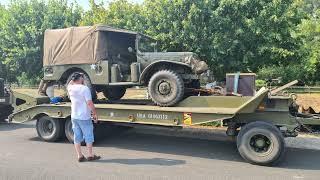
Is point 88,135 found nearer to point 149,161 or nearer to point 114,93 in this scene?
point 149,161

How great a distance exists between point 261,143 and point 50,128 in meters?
5.14

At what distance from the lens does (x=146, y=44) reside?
10.9 meters

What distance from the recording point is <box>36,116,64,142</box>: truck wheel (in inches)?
391

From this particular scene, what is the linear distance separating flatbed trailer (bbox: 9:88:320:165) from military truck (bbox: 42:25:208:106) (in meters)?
0.47

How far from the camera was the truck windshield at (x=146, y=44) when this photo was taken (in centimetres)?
1048

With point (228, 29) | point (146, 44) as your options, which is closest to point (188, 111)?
point (146, 44)

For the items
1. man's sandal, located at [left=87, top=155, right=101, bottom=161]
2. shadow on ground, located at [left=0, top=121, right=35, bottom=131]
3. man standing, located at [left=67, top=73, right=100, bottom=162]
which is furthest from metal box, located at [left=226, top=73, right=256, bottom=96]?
shadow on ground, located at [left=0, top=121, right=35, bottom=131]

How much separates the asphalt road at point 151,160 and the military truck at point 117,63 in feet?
3.95

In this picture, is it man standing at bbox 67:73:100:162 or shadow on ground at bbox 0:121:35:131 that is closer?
man standing at bbox 67:73:100:162

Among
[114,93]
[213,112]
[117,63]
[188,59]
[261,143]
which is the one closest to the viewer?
[261,143]

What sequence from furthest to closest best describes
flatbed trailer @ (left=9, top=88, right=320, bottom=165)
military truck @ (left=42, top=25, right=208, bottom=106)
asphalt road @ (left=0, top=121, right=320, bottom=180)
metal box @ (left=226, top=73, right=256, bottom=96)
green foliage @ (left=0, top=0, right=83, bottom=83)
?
green foliage @ (left=0, top=0, right=83, bottom=83), military truck @ (left=42, top=25, right=208, bottom=106), metal box @ (left=226, top=73, right=256, bottom=96), flatbed trailer @ (left=9, top=88, right=320, bottom=165), asphalt road @ (left=0, top=121, right=320, bottom=180)

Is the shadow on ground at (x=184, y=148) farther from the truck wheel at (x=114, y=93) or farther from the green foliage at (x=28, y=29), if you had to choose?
the green foliage at (x=28, y=29)

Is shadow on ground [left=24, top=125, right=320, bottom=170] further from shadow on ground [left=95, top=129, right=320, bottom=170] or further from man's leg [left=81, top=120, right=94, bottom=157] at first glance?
man's leg [left=81, top=120, right=94, bottom=157]

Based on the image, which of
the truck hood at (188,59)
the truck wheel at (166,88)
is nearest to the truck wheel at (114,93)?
the truck hood at (188,59)
